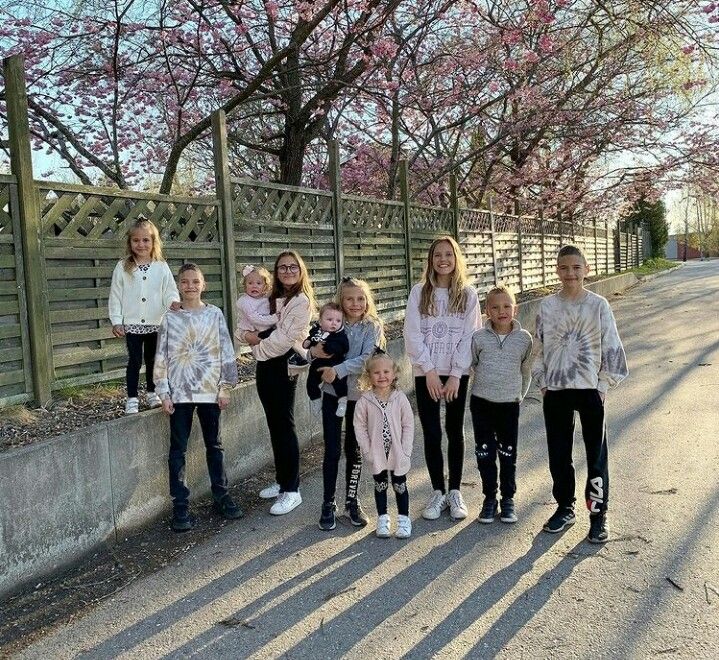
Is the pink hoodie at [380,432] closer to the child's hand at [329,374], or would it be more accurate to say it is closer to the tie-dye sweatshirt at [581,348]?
the child's hand at [329,374]

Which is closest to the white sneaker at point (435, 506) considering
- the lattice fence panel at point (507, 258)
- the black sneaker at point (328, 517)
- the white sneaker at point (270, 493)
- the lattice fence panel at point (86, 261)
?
the black sneaker at point (328, 517)

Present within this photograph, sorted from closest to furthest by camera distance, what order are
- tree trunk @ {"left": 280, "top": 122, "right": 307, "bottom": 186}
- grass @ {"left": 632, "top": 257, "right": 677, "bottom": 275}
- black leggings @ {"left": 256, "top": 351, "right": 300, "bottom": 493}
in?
black leggings @ {"left": 256, "top": 351, "right": 300, "bottom": 493} < tree trunk @ {"left": 280, "top": 122, "right": 307, "bottom": 186} < grass @ {"left": 632, "top": 257, "right": 677, "bottom": 275}

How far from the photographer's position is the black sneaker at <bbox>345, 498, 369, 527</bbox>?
13.6 feet

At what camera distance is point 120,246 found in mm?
5184

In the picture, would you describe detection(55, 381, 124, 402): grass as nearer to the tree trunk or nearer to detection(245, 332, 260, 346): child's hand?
detection(245, 332, 260, 346): child's hand

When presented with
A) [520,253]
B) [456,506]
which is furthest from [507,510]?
[520,253]

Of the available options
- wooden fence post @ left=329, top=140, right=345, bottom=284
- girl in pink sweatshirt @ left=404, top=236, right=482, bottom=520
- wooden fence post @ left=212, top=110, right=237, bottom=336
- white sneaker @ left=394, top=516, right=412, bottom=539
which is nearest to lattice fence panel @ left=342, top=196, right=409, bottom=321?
wooden fence post @ left=329, top=140, right=345, bottom=284

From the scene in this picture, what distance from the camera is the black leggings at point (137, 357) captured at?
4.66 meters

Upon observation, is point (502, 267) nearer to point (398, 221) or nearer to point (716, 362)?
point (398, 221)

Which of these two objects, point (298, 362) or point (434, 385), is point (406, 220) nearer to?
point (298, 362)

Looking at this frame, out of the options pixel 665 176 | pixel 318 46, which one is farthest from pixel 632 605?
pixel 665 176

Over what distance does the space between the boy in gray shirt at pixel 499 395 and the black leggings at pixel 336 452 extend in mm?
761

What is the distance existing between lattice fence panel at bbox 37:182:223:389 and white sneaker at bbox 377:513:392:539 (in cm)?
243

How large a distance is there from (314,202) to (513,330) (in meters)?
4.14
